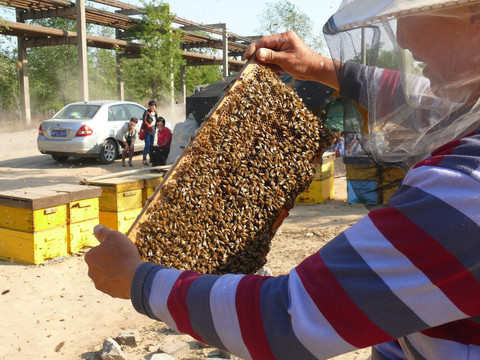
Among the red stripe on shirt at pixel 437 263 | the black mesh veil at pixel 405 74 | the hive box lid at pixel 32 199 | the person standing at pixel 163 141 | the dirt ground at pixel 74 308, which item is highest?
the black mesh veil at pixel 405 74

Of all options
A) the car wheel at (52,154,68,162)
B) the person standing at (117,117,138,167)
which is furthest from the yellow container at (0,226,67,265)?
the car wheel at (52,154,68,162)

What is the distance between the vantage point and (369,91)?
1.28 metres

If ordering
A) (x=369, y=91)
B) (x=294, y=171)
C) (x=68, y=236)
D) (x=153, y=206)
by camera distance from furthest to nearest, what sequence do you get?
1. (x=68, y=236)
2. (x=294, y=171)
3. (x=153, y=206)
4. (x=369, y=91)

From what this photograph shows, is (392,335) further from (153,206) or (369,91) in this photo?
(153,206)

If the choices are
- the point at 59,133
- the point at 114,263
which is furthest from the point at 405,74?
the point at 59,133

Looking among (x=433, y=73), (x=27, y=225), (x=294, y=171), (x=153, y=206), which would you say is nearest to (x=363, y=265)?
(x=433, y=73)

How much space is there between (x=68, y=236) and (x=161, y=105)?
20316 mm

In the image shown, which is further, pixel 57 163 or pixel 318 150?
pixel 57 163

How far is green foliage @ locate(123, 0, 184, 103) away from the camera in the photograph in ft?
71.0

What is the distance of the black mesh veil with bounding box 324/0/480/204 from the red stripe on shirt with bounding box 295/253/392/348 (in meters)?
0.40

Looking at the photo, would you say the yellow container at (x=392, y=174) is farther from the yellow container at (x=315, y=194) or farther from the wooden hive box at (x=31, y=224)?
the yellow container at (x=315, y=194)

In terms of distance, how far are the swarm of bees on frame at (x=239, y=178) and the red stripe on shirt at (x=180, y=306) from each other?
791 mm

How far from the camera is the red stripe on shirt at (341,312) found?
2.63 feet

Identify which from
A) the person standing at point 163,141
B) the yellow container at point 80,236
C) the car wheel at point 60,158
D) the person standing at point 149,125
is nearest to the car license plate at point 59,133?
the car wheel at point 60,158
